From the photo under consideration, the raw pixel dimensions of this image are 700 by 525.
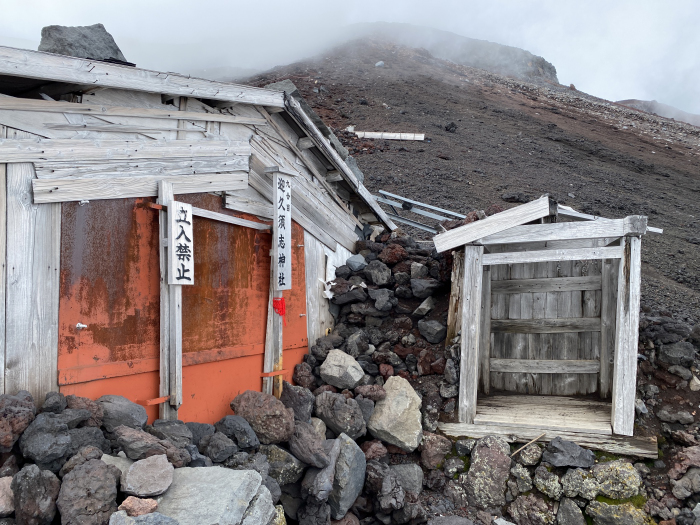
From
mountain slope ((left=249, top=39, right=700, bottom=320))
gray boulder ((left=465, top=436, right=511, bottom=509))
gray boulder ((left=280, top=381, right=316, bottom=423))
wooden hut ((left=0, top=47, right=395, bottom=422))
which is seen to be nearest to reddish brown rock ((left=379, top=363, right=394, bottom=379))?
wooden hut ((left=0, top=47, right=395, bottom=422))

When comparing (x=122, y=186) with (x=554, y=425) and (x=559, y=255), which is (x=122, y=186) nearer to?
(x=559, y=255)

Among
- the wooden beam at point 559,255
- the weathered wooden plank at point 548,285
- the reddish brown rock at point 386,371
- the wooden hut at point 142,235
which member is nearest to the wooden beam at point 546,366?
the weathered wooden plank at point 548,285

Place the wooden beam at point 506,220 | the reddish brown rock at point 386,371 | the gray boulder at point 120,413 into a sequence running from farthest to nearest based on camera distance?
the reddish brown rock at point 386,371 → the wooden beam at point 506,220 → the gray boulder at point 120,413

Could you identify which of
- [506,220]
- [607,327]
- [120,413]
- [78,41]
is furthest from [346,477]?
[78,41]

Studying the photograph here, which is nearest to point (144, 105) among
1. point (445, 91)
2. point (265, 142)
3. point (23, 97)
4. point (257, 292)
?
point (23, 97)

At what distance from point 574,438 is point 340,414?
2543mm

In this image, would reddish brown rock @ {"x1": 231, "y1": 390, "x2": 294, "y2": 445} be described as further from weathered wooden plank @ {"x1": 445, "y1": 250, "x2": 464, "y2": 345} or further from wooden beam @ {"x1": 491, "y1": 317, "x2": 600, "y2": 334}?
wooden beam @ {"x1": 491, "y1": 317, "x2": 600, "y2": 334}

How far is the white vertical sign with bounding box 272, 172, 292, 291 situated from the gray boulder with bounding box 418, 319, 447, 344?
192 centimetres

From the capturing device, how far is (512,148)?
67.4 feet

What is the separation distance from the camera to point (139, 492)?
3209 mm

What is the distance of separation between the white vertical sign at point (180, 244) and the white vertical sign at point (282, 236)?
45.5 inches

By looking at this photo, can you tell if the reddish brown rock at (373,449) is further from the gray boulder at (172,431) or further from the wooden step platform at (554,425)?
the gray boulder at (172,431)

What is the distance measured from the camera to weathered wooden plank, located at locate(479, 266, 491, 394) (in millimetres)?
7273

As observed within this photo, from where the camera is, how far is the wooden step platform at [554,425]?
5.50m
